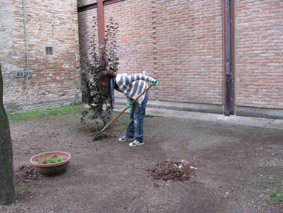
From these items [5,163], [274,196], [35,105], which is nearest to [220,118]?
[274,196]

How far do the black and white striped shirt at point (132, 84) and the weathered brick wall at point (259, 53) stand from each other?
3.35 meters

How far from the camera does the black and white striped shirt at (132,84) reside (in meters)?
5.84

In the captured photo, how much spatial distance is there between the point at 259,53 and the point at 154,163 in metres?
4.46

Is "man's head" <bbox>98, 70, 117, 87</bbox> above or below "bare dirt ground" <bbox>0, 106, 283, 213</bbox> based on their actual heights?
above

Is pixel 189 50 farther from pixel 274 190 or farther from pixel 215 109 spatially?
pixel 274 190

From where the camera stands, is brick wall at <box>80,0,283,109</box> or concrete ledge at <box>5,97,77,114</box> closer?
brick wall at <box>80,0,283,109</box>

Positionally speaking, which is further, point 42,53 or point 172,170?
point 42,53

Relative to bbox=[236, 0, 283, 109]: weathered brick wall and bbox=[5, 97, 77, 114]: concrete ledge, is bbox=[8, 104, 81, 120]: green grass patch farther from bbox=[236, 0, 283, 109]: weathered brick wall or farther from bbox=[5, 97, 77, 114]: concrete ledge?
bbox=[236, 0, 283, 109]: weathered brick wall

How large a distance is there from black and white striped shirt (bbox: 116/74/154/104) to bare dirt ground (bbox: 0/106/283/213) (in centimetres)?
110

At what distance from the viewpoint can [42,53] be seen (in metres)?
10.9

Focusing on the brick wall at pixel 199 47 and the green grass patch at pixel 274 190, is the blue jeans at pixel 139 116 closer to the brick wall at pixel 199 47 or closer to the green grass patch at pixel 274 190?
the green grass patch at pixel 274 190

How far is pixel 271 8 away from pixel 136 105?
4.24 metres

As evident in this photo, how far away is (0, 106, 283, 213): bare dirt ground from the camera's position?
363 centimetres

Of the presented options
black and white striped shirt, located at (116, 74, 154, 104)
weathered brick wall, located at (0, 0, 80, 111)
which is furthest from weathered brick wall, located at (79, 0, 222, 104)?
black and white striped shirt, located at (116, 74, 154, 104)
